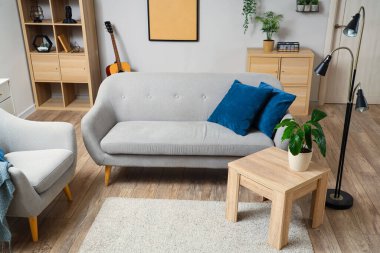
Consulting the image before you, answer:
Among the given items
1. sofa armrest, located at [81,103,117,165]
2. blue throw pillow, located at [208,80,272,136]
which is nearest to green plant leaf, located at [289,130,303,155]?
blue throw pillow, located at [208,80,272,136]

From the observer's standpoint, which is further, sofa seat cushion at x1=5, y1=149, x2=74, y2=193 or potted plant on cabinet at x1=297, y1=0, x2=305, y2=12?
potted plant on cabinet at x1=297, y1=0, x2=305, y2=12

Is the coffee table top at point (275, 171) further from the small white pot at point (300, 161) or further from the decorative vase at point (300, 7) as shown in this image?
the decorative vase at point (300, 7)

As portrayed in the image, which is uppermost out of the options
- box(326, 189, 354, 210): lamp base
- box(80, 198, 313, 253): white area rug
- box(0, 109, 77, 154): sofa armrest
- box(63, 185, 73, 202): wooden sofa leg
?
box(0, 109, 77, 154): sofa armrest

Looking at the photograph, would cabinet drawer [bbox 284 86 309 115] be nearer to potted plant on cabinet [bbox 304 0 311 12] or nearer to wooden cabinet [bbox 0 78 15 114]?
potted plant on cabinet [bbox 304 0 311 12]

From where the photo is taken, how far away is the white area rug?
2.33 meters

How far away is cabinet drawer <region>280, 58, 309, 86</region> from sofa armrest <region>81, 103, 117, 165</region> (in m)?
2.24

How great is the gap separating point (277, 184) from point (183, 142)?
2.82ft

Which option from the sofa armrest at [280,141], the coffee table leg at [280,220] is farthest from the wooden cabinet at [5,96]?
the coffee table leg at [280,220]

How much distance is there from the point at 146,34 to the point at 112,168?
84.4 inches

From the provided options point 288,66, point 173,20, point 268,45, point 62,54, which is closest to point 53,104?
point 62,54

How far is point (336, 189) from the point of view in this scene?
2770 mm

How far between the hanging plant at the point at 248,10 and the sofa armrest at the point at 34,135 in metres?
2.75

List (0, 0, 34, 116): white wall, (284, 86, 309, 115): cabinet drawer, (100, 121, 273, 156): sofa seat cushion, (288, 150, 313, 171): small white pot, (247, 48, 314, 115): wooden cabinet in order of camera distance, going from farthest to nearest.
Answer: (284, 86, 309, 115): cabinet drawer < (247, 48, 314, 115): wooden cabinet < (0, 0, 34, 116): white wall < (100, 121, 273, 156): sofa seat cushion < (288, 150, 313, 171): small white pot

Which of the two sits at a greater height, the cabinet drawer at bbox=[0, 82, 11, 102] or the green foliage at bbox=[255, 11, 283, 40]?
the green foliage at bbox=[255, 11, 283, 40]
